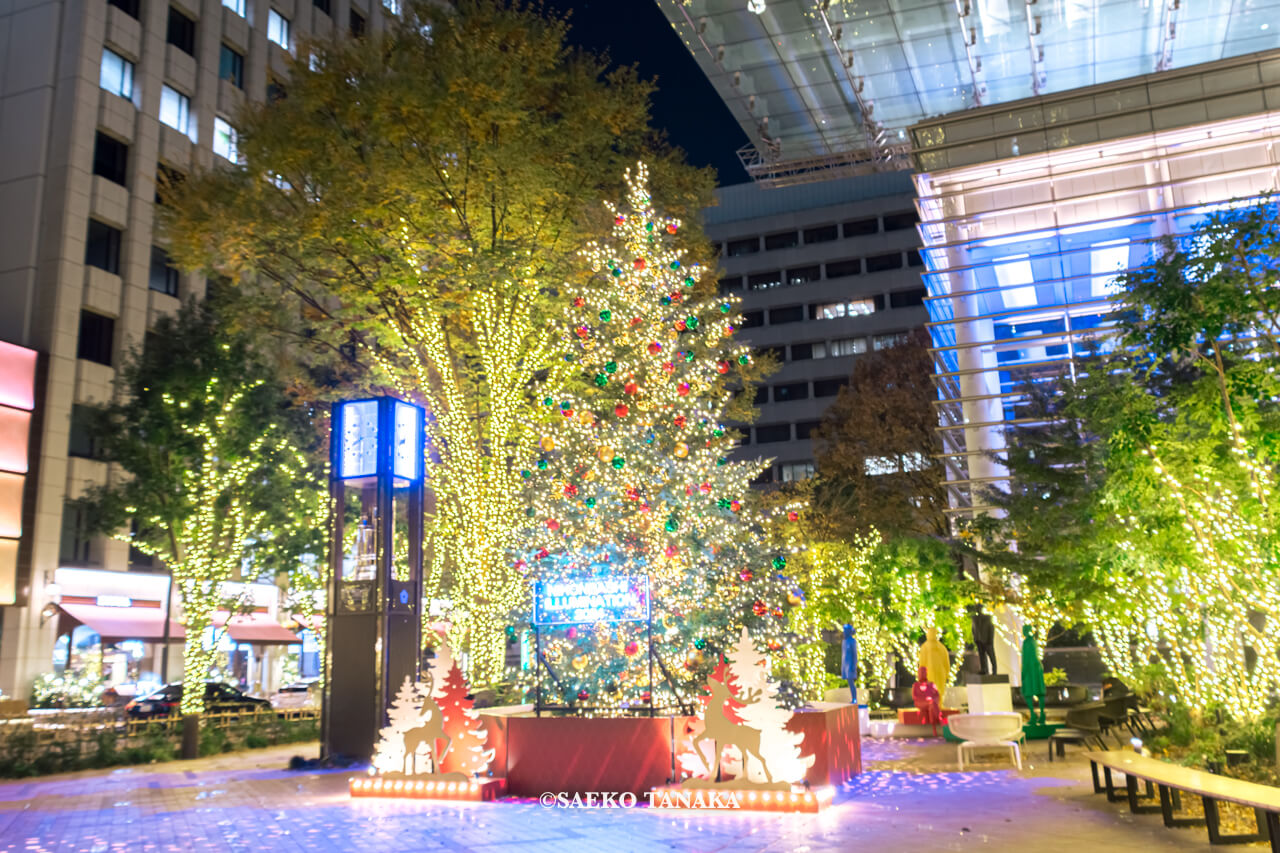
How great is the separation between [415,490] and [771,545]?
5.48 meters

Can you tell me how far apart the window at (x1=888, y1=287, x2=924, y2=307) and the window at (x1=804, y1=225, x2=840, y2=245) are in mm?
5405

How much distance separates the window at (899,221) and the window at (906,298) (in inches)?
152

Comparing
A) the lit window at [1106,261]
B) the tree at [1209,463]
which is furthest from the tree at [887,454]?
the tree at [1209,463]

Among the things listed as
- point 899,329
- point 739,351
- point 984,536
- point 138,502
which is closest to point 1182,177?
point 984,536

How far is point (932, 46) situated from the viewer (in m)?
25.7

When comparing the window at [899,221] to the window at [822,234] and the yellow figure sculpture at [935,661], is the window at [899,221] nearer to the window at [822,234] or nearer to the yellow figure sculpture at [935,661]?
the window at [822,234]

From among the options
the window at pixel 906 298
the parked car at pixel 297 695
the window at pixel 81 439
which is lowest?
the parked car at pixel 297 695

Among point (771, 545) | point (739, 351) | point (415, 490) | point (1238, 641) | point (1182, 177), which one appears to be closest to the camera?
point (1238, 641)

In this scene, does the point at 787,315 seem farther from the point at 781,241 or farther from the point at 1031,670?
Result: the point at 1031,670

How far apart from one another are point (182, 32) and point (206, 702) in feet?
75.6

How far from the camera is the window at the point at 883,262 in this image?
57675 millimetres

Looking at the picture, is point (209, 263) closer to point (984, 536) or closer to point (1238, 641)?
point (984, 536)

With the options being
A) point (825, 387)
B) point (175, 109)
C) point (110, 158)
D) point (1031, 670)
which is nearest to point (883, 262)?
point (825, 387)

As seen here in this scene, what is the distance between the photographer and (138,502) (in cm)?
1856
